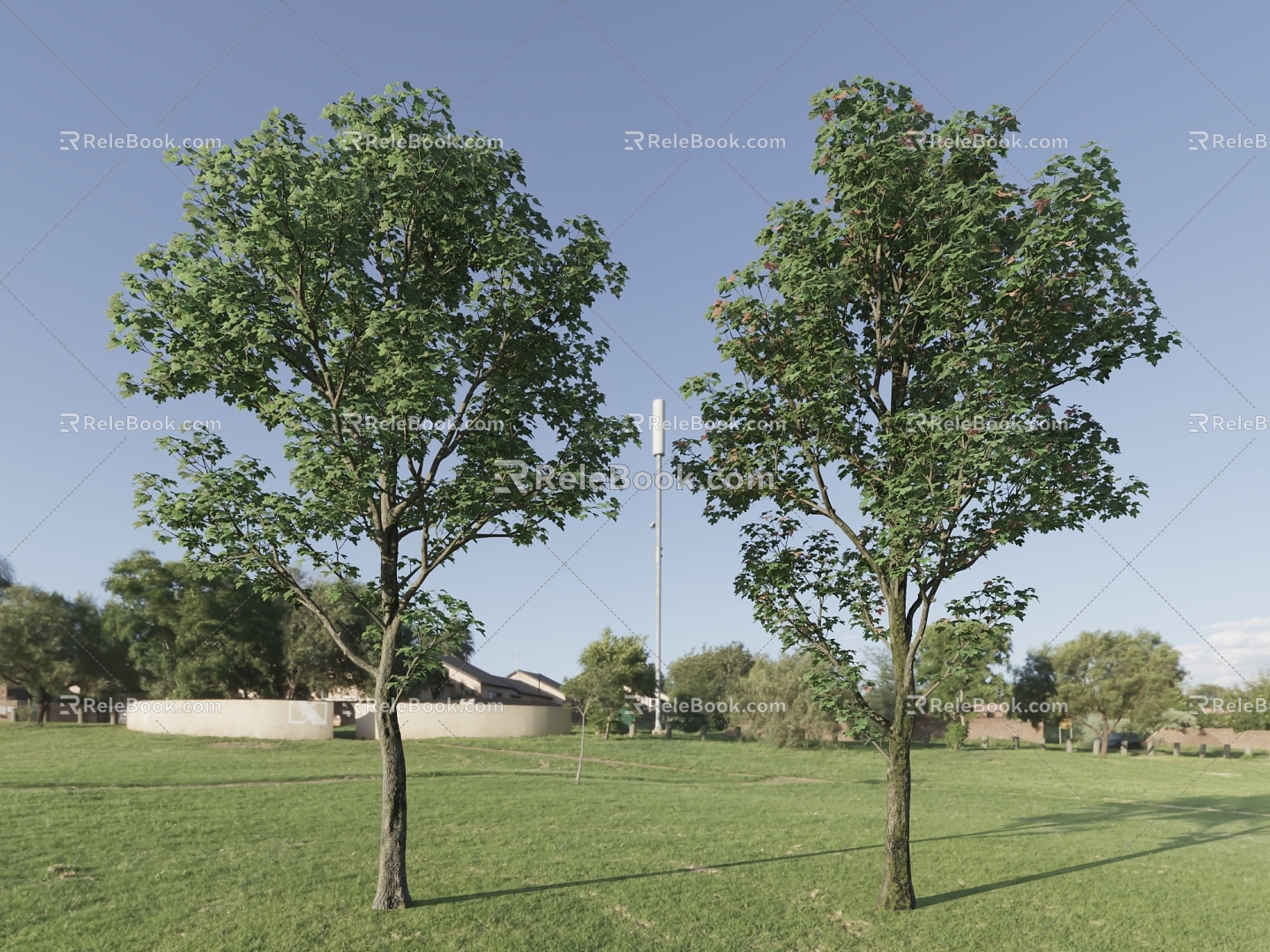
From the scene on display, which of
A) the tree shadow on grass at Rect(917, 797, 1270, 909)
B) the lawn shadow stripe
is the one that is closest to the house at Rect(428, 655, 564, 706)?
the tree shadow on grass at Rect(917, 797, 1270, 909)

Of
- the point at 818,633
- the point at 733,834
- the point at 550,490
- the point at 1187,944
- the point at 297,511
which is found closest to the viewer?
the point at 1187,944

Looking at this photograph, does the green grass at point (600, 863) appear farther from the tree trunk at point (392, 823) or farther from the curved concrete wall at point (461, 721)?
the curved concrete wall at point (461, 721)

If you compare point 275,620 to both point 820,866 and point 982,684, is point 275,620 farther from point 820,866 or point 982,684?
point 982,684

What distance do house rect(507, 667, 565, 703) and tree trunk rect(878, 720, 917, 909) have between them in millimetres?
86027

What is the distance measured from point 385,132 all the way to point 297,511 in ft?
21.4

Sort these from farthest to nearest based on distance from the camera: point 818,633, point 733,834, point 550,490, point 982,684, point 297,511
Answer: point 982,684
point 733,834
point 818,633
point 550,490
point 297,511

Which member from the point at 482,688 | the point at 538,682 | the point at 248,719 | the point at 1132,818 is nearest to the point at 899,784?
the point at 1132,818

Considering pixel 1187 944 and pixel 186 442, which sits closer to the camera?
pixel 1187 944

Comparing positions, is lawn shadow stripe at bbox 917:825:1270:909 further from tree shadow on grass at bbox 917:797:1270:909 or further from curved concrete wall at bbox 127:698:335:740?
curved concrete wall at bbox 127:698:335:740

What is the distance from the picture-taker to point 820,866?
1603 centimetres

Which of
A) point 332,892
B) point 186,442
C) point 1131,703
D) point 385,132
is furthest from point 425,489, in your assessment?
point 1131,703

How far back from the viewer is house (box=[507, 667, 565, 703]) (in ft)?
323

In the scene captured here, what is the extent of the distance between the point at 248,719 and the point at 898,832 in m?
46.5

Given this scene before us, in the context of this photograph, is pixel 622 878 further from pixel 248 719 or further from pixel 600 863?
pixel 248 719
